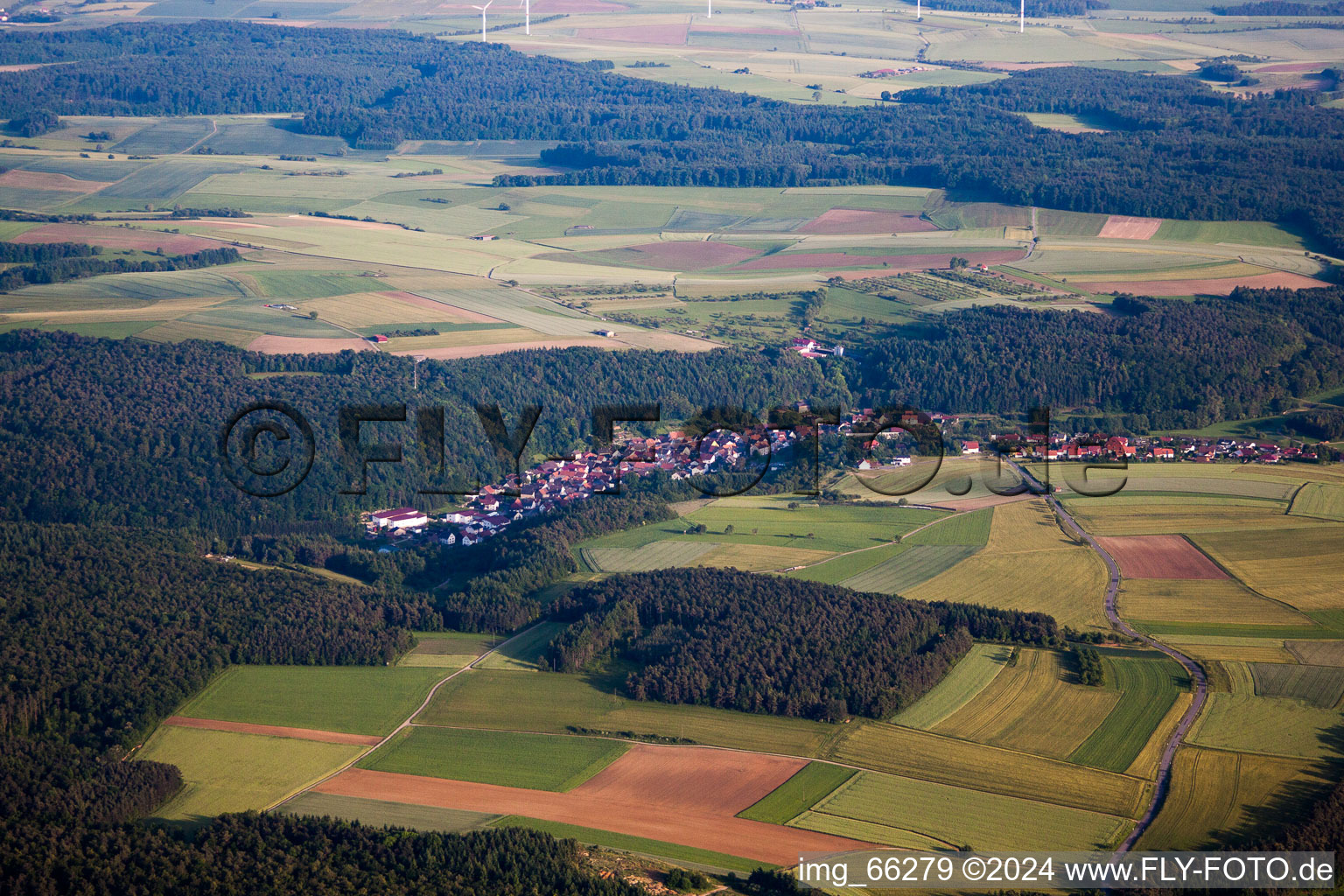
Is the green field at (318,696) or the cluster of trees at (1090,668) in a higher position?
the cluster of trees at (1090,668)

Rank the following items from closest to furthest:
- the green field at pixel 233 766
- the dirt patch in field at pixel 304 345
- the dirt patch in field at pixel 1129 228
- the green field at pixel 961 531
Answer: the green field at pixel 233 766
the green field at pixel 961 531
the dirt patch in field at pixel 304 345
the dirt patch in field at pixel 1129 228

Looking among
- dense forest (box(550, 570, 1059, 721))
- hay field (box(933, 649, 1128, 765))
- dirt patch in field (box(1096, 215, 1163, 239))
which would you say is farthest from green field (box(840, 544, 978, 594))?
dirt patch in field (box(1096, 215, 1163, 239))

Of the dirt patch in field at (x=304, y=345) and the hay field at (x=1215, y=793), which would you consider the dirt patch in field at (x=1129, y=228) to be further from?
the hay field at (x=1215, y=793)

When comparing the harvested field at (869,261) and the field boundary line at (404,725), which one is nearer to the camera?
the field boundary line at (404,725)

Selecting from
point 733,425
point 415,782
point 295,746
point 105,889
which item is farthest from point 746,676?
point 733,425

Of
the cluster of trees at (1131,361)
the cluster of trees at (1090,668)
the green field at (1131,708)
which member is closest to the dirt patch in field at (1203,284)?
the cluster of trees at (1131,361)

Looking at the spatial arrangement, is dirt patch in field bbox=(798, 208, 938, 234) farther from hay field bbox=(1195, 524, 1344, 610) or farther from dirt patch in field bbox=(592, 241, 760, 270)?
hay field bbox=(1195, 524, 1344, 610)

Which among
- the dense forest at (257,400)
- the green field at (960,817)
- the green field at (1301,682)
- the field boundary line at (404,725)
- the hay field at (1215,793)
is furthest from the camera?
the dense forest at (257,400)
